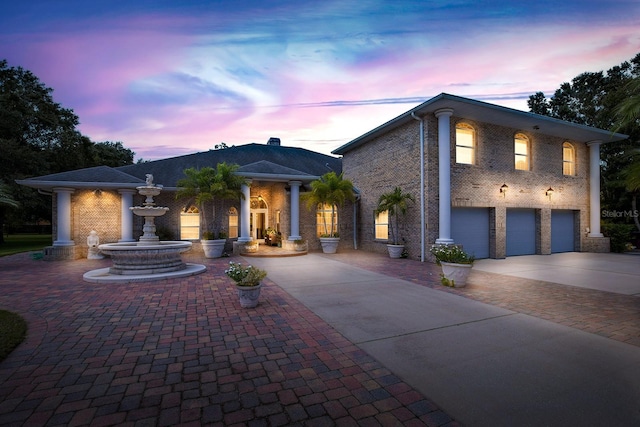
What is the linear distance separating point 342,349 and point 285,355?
0.76 m

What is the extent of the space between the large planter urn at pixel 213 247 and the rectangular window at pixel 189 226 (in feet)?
8.58

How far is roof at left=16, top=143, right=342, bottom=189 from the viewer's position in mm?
13078

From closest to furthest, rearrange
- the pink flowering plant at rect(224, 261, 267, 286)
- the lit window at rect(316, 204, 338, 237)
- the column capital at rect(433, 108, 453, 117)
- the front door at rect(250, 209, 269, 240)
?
the pink flowering plant at rect(224, 261, 267, 286), the column capital at rect(433, 108, 453, 117), the lit window at rect(316, 204, 338, 237), the front door at rect(250, 209, 269, 240)

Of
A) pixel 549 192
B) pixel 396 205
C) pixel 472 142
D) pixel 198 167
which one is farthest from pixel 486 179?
pixel 198 167

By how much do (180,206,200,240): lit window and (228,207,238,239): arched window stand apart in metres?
1.72

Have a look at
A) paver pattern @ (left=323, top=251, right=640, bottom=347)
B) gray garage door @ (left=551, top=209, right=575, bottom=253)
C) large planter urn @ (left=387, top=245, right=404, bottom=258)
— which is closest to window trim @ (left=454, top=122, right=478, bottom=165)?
large planter urn @ (left=387, top=245, right=404, bottom=258)

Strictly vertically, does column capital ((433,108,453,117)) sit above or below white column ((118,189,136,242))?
above

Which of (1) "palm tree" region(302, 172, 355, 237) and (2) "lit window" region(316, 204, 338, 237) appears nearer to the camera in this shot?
(1) "palm tree" region(302, 172, 355, 237)

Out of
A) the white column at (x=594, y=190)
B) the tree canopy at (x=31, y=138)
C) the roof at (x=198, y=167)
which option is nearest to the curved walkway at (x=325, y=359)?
the roof at (x=198, y=167)

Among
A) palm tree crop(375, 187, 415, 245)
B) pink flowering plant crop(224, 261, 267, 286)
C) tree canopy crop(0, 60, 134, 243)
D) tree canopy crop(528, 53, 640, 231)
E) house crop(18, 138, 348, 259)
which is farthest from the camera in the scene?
tree canopy crop(0, 60, 134, 243)

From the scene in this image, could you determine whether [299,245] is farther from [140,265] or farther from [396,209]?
[140,265]

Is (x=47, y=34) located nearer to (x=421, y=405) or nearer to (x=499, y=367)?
(x=421, y=405)

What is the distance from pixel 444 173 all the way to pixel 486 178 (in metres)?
2.61

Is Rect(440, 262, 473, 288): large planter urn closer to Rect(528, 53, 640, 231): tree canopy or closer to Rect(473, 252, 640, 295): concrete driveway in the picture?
Rect(473, 252, 640, 295): concrete driveway
